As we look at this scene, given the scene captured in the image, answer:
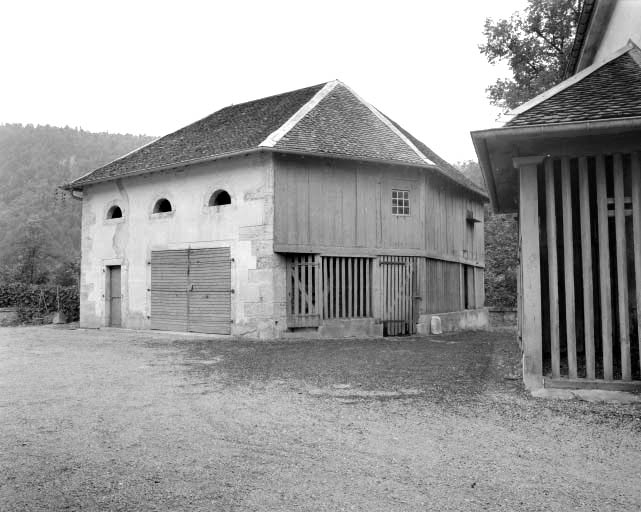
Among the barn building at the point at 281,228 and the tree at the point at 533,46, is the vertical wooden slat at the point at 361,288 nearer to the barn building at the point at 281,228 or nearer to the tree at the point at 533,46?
the barn building at the point at 281,228

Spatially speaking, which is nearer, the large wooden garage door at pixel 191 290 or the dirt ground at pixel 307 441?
the dirt ground at pixel 307 441

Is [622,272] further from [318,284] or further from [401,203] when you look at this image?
[401,203]

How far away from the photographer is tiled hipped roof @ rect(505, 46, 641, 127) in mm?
6208

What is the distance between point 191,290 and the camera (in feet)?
51.6

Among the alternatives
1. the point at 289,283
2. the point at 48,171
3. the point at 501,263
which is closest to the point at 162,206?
the point at 289,283

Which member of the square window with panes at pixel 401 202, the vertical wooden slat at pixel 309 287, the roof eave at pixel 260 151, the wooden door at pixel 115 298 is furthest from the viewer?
the wooden door at pixel 115 298

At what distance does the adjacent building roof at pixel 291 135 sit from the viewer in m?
14.7

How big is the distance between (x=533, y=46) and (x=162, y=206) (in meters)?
15.0

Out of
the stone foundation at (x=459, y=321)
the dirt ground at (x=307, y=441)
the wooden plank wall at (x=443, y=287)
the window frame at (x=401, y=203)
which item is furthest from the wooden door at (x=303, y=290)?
the dirt ground at (x=307, y=441)

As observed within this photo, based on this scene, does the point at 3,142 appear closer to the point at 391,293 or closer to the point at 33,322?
the point at 33,322

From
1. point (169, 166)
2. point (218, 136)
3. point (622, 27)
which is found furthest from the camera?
point (218, 136)

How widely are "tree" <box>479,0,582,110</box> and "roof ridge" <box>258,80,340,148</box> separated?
787 cm

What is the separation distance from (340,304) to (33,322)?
43.8ft

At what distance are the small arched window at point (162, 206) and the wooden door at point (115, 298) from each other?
2588 millimetres
